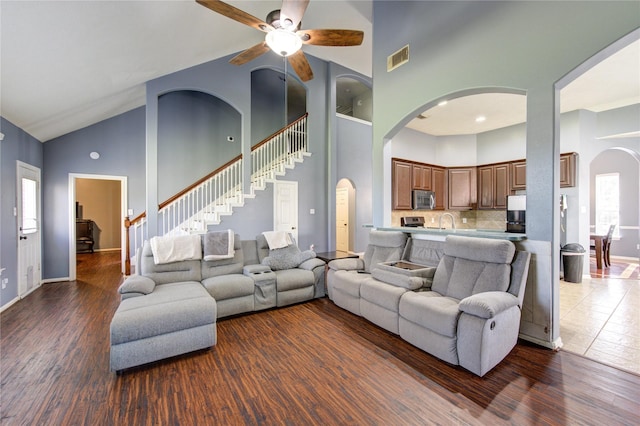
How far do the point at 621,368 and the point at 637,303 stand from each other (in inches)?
90.7

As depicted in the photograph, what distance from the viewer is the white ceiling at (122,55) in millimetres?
2600

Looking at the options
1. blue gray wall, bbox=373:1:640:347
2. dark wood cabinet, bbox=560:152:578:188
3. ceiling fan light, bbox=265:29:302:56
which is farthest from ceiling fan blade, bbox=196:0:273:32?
dark wood cabinet, bbox=560:152:578:188

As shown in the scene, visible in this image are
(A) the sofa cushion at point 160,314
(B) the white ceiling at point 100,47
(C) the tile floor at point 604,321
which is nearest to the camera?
(A) the sofa cushion at point 160,314

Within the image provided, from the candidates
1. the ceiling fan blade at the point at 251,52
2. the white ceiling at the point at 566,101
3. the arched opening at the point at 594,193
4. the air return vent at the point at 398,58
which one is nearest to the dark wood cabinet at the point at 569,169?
the arched opening at the point at 594,193

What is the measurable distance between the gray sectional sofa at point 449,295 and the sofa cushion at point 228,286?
3.87 ft

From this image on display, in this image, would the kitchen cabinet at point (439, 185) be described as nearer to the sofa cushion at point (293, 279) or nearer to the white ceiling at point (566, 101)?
the white ceiling at point (566, 101)

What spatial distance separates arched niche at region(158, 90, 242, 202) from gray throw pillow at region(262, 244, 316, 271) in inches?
151

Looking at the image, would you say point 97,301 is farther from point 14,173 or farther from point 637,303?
point 637,303

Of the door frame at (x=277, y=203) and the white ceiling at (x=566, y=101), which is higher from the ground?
the white ceiling at (x=566, y=101)

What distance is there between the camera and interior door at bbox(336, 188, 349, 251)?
7.54 metres

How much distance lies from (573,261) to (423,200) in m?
2.88

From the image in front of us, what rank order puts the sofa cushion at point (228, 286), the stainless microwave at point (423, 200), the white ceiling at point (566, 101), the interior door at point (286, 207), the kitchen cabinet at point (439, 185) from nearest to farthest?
1. the sofa cushion at point (228, 286)
2. the white ceiling at point (566, 101)
3. the interior door at point (286, 207)
4. the stainless microwave at point (423, 200)
5. the kitchen cabinet at point (439, 185)

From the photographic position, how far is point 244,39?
193 inches

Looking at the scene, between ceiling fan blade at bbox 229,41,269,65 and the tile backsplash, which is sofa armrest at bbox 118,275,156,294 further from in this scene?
the tile backsplash
